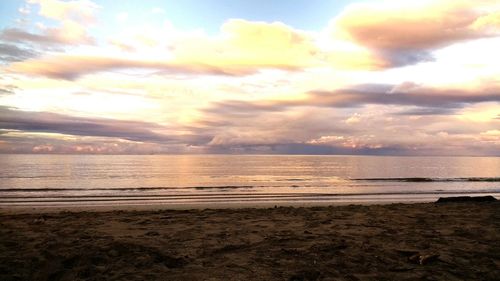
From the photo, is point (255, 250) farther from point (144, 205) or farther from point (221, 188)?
point (221, 188)

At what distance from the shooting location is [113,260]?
7.29 meters

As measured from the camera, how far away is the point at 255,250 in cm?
809

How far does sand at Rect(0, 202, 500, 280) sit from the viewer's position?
21.5 ft

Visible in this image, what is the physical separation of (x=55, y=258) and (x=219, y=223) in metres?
5.73

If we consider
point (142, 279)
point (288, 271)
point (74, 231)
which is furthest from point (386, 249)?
point (74, 231)

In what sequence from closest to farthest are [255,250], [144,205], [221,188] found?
1. [255,250]
2. [144,205]
3. [221,188]

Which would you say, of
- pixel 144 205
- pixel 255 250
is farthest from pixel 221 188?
pixel 255 250

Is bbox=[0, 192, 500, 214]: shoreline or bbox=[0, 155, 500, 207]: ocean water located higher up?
bbox=[0, 192, 500, 214]: shoreline

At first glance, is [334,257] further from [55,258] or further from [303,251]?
[55,258]

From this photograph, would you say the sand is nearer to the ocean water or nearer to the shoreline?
the shoreline

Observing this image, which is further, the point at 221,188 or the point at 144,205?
the point at 221,188

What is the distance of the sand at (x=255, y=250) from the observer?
21.5 ft

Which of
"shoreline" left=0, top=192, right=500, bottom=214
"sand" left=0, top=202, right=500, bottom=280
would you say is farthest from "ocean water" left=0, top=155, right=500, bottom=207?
"sand" left=0, top=202, right=500, bottom=280

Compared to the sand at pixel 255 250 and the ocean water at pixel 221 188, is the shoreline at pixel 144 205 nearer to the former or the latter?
the ocean water at pixel 221 188
